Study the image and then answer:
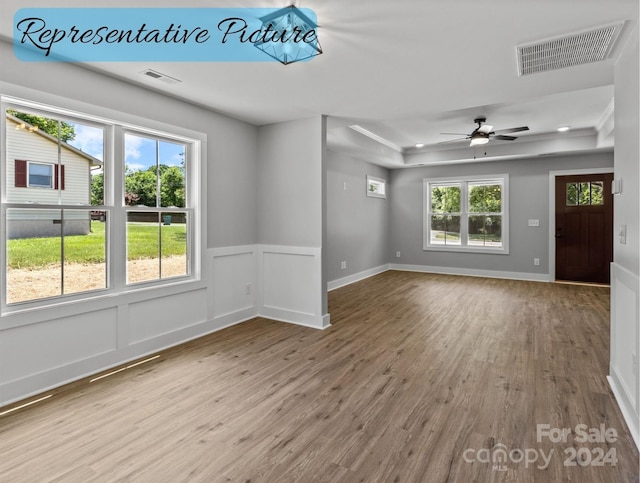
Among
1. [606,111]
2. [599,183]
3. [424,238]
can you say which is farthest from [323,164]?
[599,183]

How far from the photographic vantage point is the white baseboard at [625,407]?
6.43ft

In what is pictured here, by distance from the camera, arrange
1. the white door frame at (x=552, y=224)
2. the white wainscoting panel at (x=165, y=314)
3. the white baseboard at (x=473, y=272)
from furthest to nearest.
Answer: the white baseboard at (x=473, y=272), the white door frame at (x=552, y=224), the white wainscoting panel at (x=165, y=314)

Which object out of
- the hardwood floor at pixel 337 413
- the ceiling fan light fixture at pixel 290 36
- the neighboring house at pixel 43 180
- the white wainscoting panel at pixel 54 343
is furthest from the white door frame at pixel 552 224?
the neighboring house at pixel 43 180

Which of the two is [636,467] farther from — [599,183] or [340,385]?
[599,183]

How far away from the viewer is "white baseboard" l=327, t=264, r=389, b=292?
6.29 meters

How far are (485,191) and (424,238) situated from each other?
1.65 meters

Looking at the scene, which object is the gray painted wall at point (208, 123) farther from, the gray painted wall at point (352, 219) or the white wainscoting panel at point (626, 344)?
the white wainscoting panel at point (626, 344)

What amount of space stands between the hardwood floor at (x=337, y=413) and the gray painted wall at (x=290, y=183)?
4.01 feet

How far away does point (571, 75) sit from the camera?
2.92 m

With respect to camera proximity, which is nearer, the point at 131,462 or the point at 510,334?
the point at 131,462

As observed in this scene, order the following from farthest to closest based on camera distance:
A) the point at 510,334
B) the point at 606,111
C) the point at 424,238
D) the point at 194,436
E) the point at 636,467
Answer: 1. the point at 424,238
2. the point at 606,111
3. the point at 510,334
4. the point at 194,436
5. the point at 636,467

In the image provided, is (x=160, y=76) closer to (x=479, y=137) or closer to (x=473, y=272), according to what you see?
(x=479, y=137)

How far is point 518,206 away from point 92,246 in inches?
291

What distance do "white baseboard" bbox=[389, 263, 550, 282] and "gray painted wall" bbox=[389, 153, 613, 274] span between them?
7 cm
